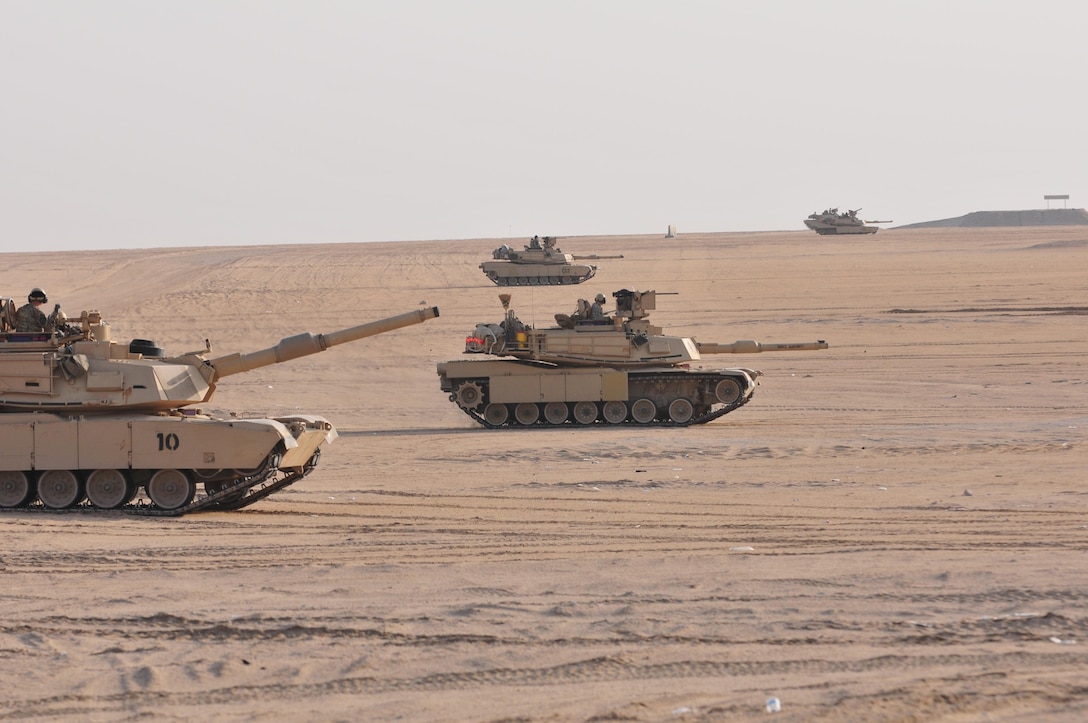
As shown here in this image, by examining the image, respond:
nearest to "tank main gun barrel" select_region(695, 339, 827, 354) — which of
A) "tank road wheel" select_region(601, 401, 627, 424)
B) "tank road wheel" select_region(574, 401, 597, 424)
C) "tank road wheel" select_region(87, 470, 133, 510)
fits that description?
"tank road wheel" select_region(601, 401, 627, 424)

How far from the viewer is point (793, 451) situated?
1927 cm

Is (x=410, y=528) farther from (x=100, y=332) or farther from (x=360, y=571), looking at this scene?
(x=100, y=332)

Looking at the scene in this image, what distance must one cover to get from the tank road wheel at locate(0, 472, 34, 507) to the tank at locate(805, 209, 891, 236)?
7012 cm

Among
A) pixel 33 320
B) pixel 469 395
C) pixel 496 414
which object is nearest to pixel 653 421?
pixel 496 414

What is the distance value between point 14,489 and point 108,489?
1.07 m

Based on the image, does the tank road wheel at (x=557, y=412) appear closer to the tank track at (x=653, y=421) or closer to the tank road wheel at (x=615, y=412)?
the tank track at (x=653, y=421)

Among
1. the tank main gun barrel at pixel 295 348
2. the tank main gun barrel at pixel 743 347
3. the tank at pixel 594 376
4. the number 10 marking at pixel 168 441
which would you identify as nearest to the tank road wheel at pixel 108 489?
the number 10 marking at pixel 168 441

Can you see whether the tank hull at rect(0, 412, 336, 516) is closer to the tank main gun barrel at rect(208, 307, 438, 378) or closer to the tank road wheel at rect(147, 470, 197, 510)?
the tank road wheel at rect(147, 470, 197, 510)

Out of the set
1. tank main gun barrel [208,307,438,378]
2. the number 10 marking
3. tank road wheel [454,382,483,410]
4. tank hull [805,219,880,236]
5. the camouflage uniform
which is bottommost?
tank road wheel [454,382,483,410]

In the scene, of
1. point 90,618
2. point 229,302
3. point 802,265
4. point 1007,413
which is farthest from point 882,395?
point 802,265

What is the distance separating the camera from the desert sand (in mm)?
7652

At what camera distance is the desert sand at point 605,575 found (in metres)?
7.65

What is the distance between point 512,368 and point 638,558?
14535 millimetres

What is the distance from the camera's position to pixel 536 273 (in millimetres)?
52750
